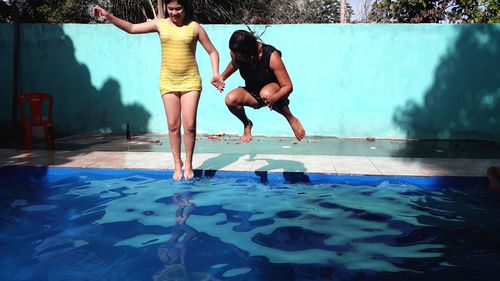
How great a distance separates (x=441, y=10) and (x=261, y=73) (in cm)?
951

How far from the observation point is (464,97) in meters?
8.65

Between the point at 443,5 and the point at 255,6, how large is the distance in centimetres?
632

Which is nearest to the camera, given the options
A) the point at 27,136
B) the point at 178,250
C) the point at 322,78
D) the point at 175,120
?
the point at 178,250

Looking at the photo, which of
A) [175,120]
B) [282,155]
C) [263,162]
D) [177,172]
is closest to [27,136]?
[177,172]

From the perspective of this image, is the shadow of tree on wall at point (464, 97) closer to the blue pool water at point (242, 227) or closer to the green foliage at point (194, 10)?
the blue pool water at point (242, 227)

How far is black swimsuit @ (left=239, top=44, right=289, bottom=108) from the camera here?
Result: 4277 mm

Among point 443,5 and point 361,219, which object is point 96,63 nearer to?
point 361,219

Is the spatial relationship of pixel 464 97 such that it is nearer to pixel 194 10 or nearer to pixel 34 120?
pixel 34 120

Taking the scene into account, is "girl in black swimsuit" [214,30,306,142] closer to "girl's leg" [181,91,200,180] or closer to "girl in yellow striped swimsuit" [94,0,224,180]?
"girl in yellow striped swimsuit" [94,0,224,180]

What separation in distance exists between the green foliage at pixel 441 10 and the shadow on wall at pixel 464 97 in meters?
3.11

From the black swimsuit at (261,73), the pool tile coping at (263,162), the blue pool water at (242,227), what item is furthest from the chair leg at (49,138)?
the black swimsuit at (261,73)

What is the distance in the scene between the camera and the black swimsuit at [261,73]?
428 cm

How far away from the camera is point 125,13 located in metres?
14.0

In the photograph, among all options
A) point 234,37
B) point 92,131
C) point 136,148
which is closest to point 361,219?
point 234,37
